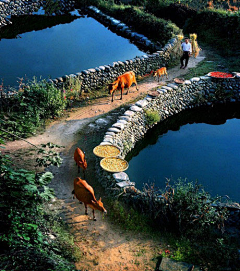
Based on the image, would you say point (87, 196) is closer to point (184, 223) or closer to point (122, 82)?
point (184, 223)

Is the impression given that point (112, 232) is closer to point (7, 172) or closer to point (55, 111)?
point (7, 172)

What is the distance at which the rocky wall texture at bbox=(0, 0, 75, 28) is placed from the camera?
24991 mm

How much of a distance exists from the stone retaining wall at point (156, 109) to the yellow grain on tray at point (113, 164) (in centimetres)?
15

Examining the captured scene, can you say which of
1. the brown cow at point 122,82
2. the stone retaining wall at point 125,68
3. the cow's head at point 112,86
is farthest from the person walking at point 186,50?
the cow's head at point 112,86

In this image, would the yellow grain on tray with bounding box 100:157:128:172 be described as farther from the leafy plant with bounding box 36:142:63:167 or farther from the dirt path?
the leafy plant with bounding box 36:142:63:167

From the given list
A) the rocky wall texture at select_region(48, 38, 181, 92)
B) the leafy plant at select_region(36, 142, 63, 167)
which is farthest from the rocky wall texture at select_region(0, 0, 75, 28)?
the leafy plant at select_region(36, 142, 63, 167)

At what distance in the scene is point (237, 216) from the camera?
8.61 meters

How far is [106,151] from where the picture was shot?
10.2 metres

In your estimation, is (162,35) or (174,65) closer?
(174,65)

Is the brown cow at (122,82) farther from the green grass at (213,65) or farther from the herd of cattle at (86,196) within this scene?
the herd of cattle at (86,196)

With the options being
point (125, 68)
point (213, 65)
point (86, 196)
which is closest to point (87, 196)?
point (86, 196)

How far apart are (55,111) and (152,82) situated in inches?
202

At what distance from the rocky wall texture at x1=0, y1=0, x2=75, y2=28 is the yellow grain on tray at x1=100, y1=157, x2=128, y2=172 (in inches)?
710

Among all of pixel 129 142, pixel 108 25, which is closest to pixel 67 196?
pixel 129 142
